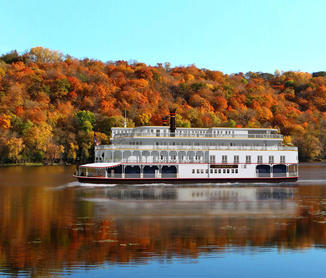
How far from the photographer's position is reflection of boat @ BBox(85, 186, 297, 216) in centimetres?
4406

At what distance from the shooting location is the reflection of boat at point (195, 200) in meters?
44.1

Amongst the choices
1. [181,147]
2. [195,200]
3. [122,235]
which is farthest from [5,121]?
[122,235]

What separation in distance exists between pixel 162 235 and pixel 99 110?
126704 mm

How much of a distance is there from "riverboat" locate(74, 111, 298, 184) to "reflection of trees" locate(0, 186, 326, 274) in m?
22.1

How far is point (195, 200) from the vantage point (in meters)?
52.0

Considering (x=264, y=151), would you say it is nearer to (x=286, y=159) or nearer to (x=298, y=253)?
(x=286, y=159)

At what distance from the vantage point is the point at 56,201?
50.7m

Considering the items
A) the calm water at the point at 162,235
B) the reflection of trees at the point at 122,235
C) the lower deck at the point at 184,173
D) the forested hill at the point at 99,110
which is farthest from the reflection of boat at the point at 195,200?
the forested hill at the point at 99,110

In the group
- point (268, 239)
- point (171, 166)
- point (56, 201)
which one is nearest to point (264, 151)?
point (171, 166)

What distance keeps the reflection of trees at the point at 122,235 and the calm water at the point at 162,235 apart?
2.3 inches

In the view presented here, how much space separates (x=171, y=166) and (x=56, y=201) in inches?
911

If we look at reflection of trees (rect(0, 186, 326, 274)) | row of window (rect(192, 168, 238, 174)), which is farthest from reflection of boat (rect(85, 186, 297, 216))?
row of window (rect(192, 168, 238, 174))

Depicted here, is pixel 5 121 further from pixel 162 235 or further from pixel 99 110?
pixel 162 235

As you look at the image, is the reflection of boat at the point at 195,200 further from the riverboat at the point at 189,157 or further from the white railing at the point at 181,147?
the white railing at the point at 181,147
